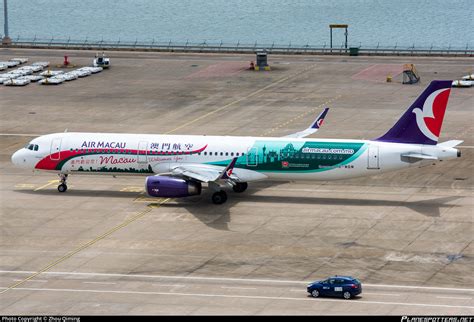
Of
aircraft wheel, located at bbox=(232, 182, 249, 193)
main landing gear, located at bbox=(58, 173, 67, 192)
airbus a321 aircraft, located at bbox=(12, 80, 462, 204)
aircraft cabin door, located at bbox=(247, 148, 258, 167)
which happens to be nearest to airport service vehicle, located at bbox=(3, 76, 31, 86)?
airbus a321 aircraft, located at bbox=(12, 80, 462, 204)

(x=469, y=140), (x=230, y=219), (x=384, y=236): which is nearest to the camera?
(x=384, y=236)

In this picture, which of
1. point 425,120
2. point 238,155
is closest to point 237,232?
point 238,155

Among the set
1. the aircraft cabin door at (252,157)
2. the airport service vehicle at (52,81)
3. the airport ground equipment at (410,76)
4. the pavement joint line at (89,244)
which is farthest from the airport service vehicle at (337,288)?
the airport service vehicle at (52,81)

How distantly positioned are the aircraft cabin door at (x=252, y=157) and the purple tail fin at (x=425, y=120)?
32.4ft

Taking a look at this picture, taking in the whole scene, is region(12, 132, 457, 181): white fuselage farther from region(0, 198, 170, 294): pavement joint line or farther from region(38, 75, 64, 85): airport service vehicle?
region(38, 75, 64, 85): airport service vehicle

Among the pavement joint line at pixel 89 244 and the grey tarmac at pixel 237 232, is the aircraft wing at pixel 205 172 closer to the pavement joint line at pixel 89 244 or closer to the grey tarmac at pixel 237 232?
the grey tarmac at pixel 237 232

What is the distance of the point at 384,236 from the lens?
72.8 metres

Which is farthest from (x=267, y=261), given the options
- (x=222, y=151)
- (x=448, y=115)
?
(x=448, y=115)

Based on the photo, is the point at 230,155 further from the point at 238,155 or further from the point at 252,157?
the point at 252,157

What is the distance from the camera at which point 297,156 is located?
81.3 metres

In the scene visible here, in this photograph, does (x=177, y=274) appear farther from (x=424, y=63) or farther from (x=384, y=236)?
(x=424, y=63)

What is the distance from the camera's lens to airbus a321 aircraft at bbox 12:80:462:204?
79.9 metres

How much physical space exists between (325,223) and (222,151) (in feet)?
36.2

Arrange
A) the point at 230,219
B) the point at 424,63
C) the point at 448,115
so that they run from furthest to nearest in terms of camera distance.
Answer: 1. the point at 424,63
2. the point at 448,115
3. the point at 230,219
